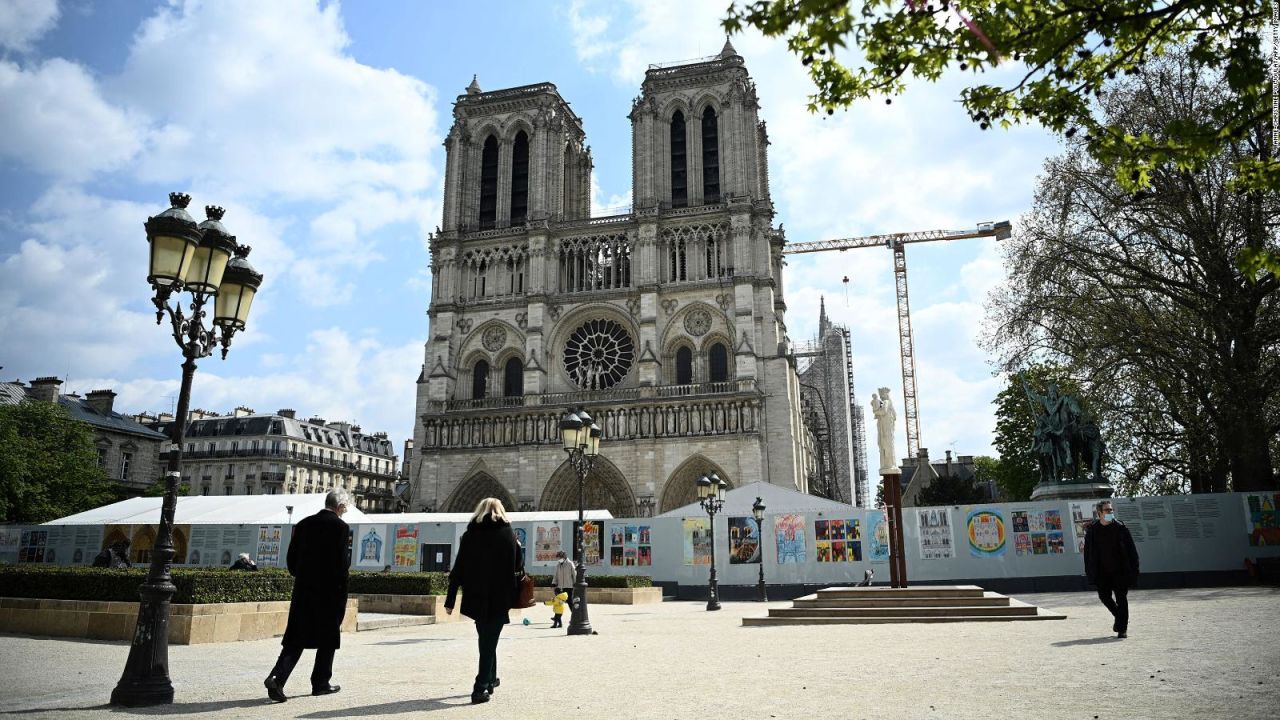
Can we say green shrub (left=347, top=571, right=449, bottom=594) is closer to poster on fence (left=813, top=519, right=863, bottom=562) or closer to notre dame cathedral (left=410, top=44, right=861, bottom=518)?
poster on fence (left=813, top=519, right=863, bottom=562)

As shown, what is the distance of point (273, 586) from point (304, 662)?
341 cm

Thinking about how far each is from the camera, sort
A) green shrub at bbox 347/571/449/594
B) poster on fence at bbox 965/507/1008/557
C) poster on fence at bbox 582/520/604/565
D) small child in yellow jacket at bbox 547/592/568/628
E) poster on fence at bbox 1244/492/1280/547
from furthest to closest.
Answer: poster on fence at bbox 582/520/604/565
poster on fence at bbox 965/507/1008/557
poster on fence at bbox 1244/492/1280/547
green shrub at bbox 347/571/449/594
small child in yellow jacket at bbox 547/592/568/628

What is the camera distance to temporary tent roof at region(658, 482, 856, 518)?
67.5 feet

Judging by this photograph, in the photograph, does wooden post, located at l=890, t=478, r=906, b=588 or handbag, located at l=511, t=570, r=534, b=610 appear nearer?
handbag, located at l=511, t=570, r=534, b=610

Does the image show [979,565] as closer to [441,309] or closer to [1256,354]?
[1256,354]

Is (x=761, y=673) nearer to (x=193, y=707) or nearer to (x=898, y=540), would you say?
(x=193, y=707)

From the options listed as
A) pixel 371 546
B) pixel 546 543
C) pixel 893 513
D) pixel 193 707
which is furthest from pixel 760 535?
pixel 193 707

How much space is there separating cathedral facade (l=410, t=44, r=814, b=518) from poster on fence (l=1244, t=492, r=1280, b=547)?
18.6 meters

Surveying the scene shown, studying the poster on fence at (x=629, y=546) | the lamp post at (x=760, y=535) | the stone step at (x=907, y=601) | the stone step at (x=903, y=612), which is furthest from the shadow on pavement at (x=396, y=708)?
the poster on fence at (x=629, y=546)

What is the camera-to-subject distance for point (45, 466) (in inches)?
1336

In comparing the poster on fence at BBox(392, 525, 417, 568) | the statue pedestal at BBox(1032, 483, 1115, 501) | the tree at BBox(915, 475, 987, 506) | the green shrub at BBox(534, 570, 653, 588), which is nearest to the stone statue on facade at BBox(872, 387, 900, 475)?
the statue pedestal at BBox(1032, 483, 1115, 501)

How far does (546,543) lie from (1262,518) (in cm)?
1614

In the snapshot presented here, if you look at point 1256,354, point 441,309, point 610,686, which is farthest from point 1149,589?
point 441,309

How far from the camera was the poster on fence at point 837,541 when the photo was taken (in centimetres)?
1947
